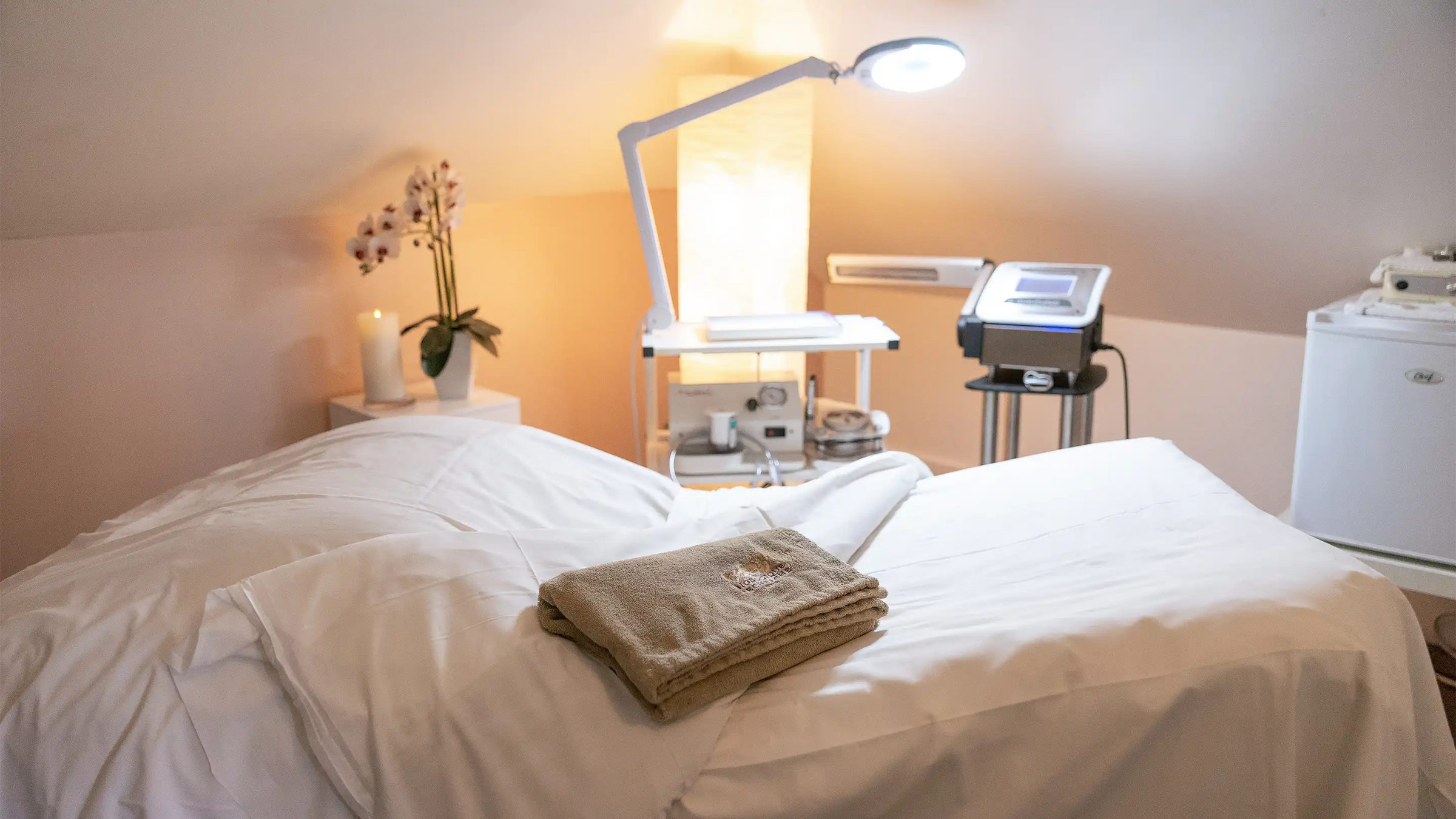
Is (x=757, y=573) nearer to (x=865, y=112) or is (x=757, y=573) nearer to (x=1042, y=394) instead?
(x=1042, y=394)

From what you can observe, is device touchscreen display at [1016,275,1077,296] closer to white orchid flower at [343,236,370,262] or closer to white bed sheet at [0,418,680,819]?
white bed sheet at [0,418,680,819]

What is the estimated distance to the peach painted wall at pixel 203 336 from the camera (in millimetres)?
2178

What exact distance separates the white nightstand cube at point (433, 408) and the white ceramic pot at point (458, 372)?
0.8 inches

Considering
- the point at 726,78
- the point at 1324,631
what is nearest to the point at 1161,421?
the point at 726,78

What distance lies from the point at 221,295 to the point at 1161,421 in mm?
2514

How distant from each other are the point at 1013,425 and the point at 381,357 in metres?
1.47

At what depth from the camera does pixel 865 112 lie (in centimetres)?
275

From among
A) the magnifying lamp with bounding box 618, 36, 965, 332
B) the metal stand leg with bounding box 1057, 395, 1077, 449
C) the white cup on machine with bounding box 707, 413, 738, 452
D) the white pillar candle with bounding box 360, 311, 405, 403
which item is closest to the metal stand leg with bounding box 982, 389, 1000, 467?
the metal stand leg with bounding box 1057, 395, 1077, 449

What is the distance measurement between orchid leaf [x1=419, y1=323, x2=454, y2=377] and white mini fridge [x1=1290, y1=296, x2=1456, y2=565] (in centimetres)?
183

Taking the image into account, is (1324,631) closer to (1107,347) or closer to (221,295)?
(1107,347)

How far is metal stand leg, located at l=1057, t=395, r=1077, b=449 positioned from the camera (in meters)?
2.35

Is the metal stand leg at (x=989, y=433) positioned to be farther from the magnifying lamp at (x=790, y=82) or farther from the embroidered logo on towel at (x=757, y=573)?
the embroidered logo on towel at (x=757, y=573)

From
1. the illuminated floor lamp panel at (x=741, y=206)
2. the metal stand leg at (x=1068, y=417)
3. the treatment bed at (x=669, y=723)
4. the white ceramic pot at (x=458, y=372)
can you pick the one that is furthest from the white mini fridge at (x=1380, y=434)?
the white ceramic pot at (x=458, y=372)

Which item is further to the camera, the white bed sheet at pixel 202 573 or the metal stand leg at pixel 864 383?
the metal stand leg at pixel 864 383
